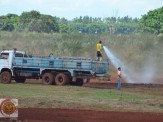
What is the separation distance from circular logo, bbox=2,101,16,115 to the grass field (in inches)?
251

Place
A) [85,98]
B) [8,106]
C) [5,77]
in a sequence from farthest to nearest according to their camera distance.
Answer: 1. [5,77]
2. [85,98]
3. [8,106]

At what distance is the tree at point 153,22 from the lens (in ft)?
290

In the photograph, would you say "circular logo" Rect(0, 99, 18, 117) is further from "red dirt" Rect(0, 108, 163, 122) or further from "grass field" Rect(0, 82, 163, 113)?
"grass field" Rect(0, 82, 163, 113)

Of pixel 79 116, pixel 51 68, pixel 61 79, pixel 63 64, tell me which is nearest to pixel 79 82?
pixel 61 79

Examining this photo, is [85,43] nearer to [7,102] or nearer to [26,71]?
[26,71]

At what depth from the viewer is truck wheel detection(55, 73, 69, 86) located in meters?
34.3

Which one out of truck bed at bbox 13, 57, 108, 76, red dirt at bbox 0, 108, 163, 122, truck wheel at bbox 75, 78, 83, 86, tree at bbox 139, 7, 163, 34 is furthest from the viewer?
tree at bbox 139, 7, 163, 34

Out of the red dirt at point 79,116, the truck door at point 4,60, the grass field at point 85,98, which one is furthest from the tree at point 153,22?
the red dirt at point 79,116

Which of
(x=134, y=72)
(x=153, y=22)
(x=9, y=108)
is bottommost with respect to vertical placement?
(x=134, y=72)

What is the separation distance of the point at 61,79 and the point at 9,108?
60.4ft

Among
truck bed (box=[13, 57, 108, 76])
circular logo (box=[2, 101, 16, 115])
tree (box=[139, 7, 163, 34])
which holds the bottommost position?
circular logo (box=[2, 101, 16, 115])

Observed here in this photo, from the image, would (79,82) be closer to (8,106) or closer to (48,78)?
(48,78)

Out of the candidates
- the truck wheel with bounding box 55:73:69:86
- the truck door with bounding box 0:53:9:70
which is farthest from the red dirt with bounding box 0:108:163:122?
the truck door with bounding box 0:53:9:70

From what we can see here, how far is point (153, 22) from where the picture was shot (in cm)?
8894
